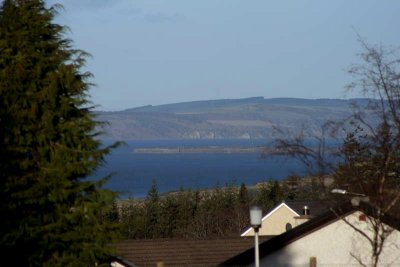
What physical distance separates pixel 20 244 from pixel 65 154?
5.16ft

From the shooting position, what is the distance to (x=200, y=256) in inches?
997

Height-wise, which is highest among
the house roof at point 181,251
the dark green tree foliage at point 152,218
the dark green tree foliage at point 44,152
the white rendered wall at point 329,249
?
the dark green tree foliage at point 44,152

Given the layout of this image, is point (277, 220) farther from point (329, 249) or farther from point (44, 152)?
point (44, 152)

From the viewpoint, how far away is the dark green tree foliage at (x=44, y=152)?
16516 millimetres

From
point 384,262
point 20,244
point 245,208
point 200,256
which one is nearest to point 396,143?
point 384,262

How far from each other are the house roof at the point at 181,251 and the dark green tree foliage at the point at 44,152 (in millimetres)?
7169

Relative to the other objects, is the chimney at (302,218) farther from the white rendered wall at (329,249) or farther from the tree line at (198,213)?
the tree line at (198,213)

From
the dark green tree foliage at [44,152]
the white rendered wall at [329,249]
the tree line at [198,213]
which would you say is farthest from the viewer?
the tree line at [198,213]

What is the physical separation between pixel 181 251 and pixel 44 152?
9103 mm

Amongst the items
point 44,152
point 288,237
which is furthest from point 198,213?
point 44,152

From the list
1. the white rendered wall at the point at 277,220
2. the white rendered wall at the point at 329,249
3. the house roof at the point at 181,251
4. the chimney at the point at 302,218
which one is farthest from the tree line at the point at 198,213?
the white rendered wall at the point at 329,249

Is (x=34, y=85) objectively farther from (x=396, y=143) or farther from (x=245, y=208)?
(x=245, y=208)

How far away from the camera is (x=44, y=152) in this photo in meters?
16.8

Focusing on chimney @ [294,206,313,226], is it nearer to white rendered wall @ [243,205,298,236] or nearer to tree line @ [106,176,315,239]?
white rendered wall @ [243,205,298,236]
